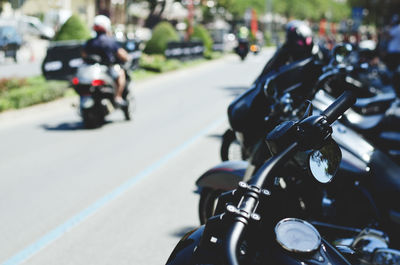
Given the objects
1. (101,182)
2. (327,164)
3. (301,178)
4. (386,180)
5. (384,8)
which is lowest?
(384,8)

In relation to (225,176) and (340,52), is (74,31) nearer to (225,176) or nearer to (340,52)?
(340,52)

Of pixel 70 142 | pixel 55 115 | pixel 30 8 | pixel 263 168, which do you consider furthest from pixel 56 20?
pixel 263 168

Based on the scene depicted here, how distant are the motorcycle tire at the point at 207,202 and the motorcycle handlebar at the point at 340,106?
8.22 ft

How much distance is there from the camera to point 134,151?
890 cm

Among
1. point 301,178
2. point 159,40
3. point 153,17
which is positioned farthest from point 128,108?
point 153,17

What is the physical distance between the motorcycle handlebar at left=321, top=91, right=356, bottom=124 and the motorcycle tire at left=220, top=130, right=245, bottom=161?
468 centimetres

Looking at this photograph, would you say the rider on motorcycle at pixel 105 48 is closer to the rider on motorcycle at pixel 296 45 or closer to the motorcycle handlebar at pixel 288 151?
the rider on motorcycle at pixel 296 45

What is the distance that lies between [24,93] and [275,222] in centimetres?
1180

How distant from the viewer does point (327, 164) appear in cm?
202

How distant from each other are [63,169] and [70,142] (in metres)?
1.89

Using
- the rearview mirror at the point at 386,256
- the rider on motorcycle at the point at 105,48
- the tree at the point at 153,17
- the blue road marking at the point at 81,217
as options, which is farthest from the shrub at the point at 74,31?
the tree at the point at 153,17

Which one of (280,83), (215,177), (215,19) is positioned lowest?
(215,19)

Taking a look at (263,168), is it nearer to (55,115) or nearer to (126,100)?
(126,100)

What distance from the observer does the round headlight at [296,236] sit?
6.43ft
